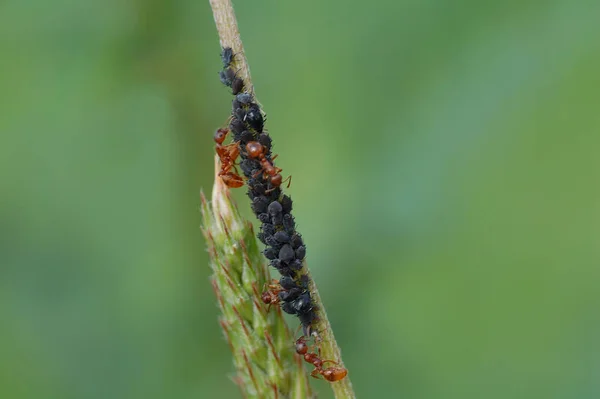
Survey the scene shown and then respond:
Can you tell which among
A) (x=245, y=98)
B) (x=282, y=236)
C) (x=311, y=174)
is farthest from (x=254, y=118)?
(x=311, y=174)

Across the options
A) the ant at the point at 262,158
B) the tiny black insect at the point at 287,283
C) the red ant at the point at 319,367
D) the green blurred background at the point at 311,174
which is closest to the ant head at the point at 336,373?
the red ant at the point at 319,367

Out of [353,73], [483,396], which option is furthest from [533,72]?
[483,396]

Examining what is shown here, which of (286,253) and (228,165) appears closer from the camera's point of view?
(286,253)

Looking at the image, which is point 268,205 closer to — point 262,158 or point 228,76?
point 262,158

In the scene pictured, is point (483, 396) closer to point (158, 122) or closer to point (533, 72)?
point (533, 72)

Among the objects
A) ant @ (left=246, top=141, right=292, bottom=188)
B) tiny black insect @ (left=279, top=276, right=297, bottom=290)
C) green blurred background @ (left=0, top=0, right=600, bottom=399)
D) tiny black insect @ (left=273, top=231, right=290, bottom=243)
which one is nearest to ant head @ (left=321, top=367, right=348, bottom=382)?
tiny black insect @ (left=279, top=276, right=297, bottom=290)

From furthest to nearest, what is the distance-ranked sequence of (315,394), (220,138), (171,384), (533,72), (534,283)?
(171,384)
(533,72)
(534,283)
(220,138)
(315,394)

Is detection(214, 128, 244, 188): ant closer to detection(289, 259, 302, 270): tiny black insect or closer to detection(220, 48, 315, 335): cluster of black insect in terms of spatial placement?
detection(220, 48, 315, 335): cluster of black insect

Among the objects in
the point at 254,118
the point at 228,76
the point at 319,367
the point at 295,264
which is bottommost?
the point at 319,367

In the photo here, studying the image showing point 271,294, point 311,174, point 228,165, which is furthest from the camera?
point 311,174
